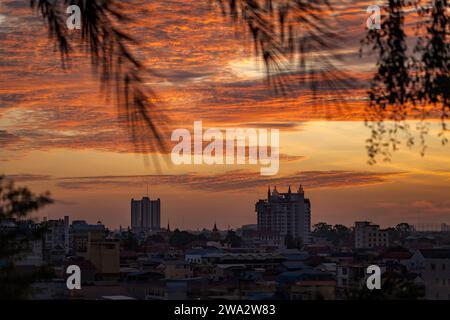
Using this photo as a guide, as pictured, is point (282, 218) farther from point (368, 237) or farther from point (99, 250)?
point (99, 250)

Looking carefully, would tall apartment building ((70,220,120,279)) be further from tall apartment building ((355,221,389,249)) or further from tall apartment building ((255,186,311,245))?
tall apartment building ((355,221,389,249))

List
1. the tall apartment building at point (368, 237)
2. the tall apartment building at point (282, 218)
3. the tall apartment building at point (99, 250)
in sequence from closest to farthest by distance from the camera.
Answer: the tall apartment building at point (99, 250)
the tall apartment building at point (282, 218)
the tall apartment building at point (368, 237)

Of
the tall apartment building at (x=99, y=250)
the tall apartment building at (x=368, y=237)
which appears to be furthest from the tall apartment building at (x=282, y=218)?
the tall apartment building at (x=99, y=250)

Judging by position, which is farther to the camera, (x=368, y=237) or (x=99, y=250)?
(x=368, y=237)

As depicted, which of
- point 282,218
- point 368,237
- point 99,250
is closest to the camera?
point 99,250

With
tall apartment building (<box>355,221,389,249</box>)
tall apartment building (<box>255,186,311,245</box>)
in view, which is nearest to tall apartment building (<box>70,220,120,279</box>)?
tall apartment building (<box>255,186,311,245</box>)

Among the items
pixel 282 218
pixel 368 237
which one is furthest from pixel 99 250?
pixel 282 218

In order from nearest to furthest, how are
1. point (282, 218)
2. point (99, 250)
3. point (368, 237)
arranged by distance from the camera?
point (99, 250)
point (368, 237)
point (282, 218)

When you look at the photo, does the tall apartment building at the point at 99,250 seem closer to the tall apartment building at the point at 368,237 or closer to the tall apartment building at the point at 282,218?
the tall apartment building at the point at 282,218
